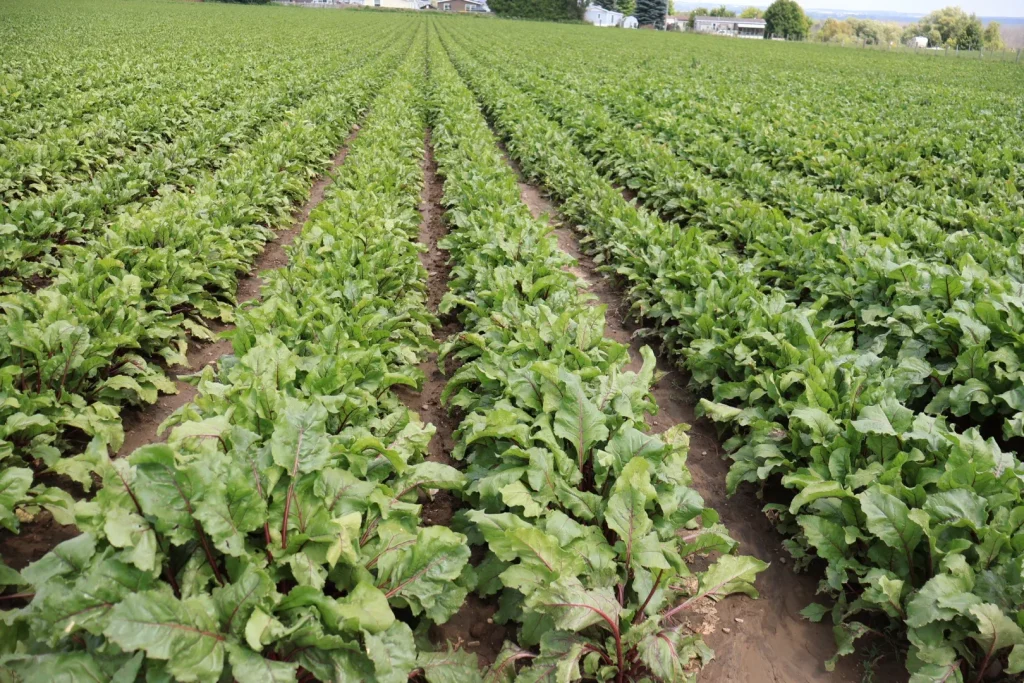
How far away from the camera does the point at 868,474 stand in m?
3.48

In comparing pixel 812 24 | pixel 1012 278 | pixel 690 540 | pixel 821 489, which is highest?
pixel 812 24

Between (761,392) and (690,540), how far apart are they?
4.68 ft

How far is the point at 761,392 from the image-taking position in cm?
440

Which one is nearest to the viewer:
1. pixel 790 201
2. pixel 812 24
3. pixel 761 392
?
pixel 761 392

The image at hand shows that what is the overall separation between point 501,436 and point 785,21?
110 metres

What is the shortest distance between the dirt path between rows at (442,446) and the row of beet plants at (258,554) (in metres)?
0.23

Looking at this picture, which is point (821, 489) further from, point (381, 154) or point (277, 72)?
point (277, 72)

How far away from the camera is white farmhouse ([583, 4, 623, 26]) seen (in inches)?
3921

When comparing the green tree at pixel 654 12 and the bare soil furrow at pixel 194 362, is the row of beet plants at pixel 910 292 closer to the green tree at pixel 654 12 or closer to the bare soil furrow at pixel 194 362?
the bare soil furrow at pixel 194 362

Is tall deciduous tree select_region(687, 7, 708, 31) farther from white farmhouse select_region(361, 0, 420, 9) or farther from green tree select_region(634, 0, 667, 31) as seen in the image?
white farmhouse select_region(361, 0, 420, 9)

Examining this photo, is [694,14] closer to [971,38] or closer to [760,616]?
[971,38]

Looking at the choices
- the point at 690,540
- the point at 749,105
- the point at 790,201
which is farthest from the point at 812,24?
the point at 690,540

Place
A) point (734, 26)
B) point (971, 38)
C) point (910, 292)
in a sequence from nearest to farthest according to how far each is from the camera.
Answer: point (910, 292), point (971, 38), point (734, 26)

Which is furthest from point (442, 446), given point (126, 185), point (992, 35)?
point (992, 35)
